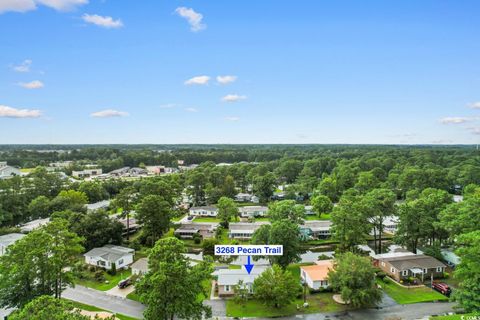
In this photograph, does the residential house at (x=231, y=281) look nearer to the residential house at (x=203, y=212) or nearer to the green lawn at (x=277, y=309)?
the green lawn at (x=277, y=309)

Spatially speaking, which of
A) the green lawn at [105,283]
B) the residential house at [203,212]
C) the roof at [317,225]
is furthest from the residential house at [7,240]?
the roof at [317,225]

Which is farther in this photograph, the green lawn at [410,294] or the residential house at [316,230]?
the residential house at [316,230]

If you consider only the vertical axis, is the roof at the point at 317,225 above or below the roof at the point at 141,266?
above

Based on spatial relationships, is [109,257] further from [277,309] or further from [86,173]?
[86,173]

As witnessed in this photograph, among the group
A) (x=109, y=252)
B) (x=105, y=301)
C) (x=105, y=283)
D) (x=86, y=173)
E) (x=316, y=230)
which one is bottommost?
(x=105, y=283)

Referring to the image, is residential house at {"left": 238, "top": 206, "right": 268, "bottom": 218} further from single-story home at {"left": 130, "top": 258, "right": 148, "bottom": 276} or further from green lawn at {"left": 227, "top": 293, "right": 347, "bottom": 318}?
green lawn at {"left": 227, "top": 293, "right": 347, "bottom": 318}

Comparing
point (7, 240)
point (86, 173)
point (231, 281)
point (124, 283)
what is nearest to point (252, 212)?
point (231, 281)
